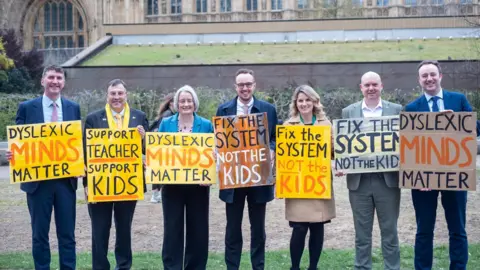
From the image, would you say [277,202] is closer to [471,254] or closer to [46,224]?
[471,254]

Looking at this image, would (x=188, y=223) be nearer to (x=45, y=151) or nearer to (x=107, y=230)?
(x=107, y=230)

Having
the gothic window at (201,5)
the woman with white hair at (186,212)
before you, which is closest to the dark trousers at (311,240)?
the woman with white hair at (186,212)

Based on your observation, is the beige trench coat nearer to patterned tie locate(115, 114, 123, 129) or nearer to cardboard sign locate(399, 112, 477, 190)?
cardboard sign locate(399, 112, 477, 190)

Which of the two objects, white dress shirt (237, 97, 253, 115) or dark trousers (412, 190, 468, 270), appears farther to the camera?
white dress shirt (237, 97, 253, 115)

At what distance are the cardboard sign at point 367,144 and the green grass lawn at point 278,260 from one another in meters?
1.60

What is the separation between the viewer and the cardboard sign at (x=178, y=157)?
7.62m

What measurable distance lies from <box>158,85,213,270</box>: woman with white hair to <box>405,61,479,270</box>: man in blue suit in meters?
2.26

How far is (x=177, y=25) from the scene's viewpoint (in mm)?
43375

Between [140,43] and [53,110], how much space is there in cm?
3499

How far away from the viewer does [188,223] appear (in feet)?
25.3

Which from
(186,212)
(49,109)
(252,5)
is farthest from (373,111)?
(252,5)

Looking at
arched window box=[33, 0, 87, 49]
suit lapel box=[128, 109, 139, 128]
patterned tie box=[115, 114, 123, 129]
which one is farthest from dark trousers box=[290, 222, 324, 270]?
arched window box=[33, 0, 87, 49]

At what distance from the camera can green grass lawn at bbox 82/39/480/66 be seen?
32.6 metres

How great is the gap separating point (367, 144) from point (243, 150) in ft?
4.38
